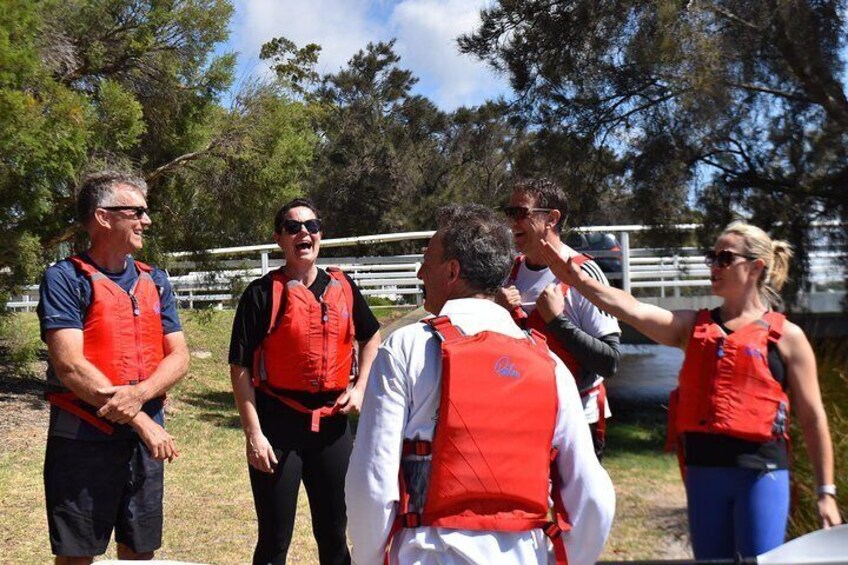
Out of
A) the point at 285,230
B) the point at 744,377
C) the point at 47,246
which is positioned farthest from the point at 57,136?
the point at 744,377

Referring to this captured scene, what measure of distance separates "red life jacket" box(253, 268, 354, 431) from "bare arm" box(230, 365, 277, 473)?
61 mm

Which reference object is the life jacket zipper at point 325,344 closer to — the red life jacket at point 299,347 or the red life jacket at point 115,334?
the red life jacket at point 299,347

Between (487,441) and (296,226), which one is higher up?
(296,226)

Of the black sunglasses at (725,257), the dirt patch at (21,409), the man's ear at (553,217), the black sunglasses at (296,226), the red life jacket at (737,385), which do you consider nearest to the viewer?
the red life jacket at (737,385)

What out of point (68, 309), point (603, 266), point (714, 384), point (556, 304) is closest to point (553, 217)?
point (556, 304)

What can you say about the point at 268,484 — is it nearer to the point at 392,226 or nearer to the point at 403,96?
the point at 392,226

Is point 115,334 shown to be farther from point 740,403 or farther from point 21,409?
point 21,409

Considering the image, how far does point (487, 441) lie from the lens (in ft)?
6.63

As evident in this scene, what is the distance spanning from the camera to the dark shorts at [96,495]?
127 inches

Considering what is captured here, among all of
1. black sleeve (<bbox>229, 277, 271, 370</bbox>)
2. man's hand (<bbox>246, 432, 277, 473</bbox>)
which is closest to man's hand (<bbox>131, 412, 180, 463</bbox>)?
man's hand (<bbox>246, 432, 277, 473</bbox>)

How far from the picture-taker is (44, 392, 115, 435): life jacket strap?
10.8ft

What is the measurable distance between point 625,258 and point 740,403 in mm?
5975

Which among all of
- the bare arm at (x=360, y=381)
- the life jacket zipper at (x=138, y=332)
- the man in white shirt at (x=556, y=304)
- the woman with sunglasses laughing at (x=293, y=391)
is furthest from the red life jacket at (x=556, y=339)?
the life jacket zipper at (x=138, y=332)

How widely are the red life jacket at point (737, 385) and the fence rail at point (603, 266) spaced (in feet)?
10.2
